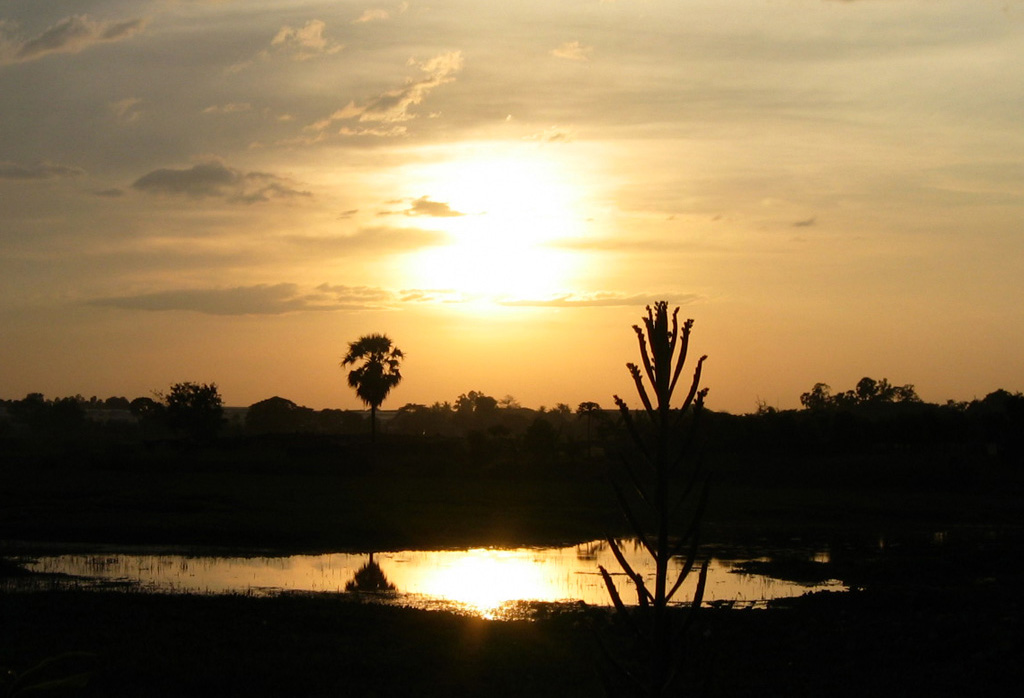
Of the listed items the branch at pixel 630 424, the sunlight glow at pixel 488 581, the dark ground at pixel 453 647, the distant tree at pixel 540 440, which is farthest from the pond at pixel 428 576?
the distant tree at pixel 540 440

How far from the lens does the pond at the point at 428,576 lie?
2414 centimetres

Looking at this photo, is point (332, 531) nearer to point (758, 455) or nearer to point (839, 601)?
point (839, 601)

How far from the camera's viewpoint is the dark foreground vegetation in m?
14.7

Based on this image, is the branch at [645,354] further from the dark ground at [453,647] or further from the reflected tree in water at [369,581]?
the reflected tree in water at [369,581]

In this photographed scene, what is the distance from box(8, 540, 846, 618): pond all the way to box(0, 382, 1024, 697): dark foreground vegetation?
172 cm

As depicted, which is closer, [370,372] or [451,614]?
[451,614]

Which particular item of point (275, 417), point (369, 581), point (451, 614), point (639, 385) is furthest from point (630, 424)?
point (275, 417)

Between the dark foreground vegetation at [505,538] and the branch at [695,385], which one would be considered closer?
the branch at [695,385]

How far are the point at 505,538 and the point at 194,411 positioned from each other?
51.2 meters

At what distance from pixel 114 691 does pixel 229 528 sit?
22.2 meters

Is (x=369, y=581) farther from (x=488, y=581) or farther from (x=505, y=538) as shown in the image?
(x=505, y=538)

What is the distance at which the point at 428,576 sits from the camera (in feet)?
92.0

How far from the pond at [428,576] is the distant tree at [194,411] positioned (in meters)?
51.1

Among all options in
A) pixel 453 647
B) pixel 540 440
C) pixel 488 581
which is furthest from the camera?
pixel 540 440
